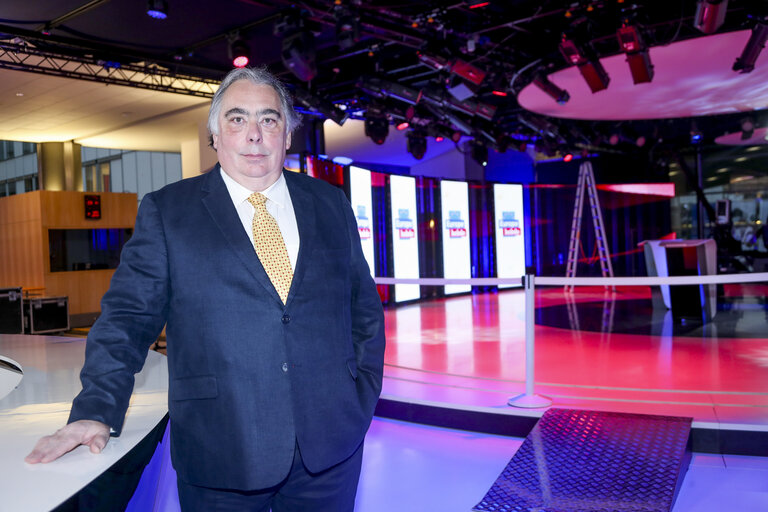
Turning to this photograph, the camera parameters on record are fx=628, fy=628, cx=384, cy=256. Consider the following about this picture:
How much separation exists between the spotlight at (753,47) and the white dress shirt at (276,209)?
18.3 ft

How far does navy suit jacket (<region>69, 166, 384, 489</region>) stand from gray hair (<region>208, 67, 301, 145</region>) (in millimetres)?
201

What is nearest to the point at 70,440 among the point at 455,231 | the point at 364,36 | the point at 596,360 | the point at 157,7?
the point at 157,7

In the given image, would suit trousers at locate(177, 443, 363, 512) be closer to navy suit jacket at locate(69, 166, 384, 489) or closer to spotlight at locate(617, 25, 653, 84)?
navy suit jacket at locate(69, 166, 384, 489)

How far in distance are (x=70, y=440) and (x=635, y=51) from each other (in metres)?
6.00

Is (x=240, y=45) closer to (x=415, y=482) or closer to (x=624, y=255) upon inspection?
(x=415, y=482)

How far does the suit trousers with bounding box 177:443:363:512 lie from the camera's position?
126 cm

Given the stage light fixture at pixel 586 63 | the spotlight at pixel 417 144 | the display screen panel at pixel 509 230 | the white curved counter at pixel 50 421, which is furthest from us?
the display screen panel at pixel 509 230

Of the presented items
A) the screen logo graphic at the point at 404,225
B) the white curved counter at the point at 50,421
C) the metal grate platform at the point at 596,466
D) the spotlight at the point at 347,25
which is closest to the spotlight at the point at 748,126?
the screen logo graphic at the point at 404,225

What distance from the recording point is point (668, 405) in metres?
3.97

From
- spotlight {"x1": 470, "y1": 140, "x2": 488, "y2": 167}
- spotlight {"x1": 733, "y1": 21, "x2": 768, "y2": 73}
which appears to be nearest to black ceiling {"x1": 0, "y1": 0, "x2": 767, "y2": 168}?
spotlight {"x1": 733, "y1": 21, "x2": 768, "y2": 73}

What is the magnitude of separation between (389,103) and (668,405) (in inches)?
241

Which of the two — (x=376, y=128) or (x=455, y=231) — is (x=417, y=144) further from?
(x=455, y=231)

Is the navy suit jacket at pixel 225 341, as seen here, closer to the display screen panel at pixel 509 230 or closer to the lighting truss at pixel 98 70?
the lighting truss at pixel 98 70

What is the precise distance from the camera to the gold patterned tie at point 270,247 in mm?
1304
